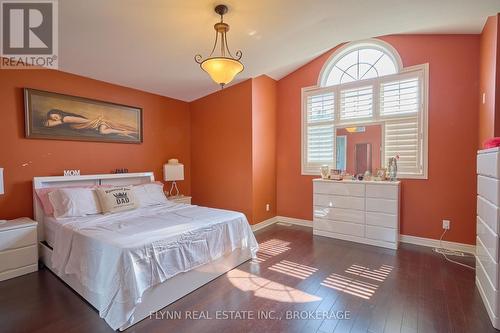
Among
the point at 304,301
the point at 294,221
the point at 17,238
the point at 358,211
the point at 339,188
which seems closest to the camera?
the point at 304,301

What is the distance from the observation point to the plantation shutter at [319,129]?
446cm

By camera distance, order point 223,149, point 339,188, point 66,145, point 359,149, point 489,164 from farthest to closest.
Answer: point 223,149 < point 359,149 < point 339,188 < point 66,145 < point 489,164

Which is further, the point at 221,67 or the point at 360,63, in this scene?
the point at 360,63

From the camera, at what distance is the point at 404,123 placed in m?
3.77

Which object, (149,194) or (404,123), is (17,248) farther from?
(404,123)

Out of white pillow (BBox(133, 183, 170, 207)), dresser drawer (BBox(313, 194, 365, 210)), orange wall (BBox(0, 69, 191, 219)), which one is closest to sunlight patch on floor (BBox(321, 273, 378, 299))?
dresser drawer (BBox(313, 194, 365, 210))

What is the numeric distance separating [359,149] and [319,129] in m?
0.81

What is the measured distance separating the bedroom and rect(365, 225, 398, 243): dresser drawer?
0.03 metres

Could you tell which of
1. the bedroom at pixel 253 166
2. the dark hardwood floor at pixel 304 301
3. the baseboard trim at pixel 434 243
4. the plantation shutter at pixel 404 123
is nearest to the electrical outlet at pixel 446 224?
the bedroom at pixel 253 166

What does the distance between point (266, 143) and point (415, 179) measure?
251 cm

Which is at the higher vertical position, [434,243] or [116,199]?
[116,199]

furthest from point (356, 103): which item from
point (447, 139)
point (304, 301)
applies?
point (304, 301)

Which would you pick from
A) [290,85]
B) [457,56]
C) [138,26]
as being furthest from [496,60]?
[138,26]

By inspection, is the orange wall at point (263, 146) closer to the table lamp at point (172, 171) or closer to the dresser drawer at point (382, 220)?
the table lamp at point (172, 171)
